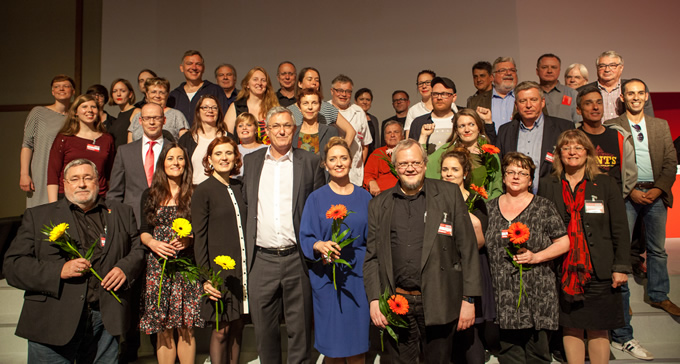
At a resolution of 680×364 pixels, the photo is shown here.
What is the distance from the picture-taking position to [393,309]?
2357 millimetres

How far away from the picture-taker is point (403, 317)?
255 cm

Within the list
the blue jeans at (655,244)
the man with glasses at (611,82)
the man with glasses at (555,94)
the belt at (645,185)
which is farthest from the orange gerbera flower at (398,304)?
the man with glasses at (611,82)


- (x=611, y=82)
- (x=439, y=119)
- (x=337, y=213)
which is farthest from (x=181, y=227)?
(x=611, y=82)

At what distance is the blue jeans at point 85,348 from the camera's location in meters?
2.73

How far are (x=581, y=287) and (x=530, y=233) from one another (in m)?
0.46

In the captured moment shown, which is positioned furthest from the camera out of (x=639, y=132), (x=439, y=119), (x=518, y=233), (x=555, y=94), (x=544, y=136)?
(x=555, y=94)

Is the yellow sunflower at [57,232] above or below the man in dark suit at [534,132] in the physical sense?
below

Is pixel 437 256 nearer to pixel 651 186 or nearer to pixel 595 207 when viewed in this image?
pixel 595 207

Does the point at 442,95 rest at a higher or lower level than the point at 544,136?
higher

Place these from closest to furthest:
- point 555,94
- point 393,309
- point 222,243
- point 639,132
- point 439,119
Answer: point 393,309 < point 222,243 < point 639,132 < point 439,119 < point 555,94

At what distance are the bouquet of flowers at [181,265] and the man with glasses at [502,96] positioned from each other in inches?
120

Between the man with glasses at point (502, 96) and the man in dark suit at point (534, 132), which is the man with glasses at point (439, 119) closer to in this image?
the man in dark suit at point (534, 132)

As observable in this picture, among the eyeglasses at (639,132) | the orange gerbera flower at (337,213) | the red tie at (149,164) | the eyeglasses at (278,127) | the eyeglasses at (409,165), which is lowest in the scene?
the orange gerbera flower at (337,213)

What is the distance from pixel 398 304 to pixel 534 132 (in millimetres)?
2104
